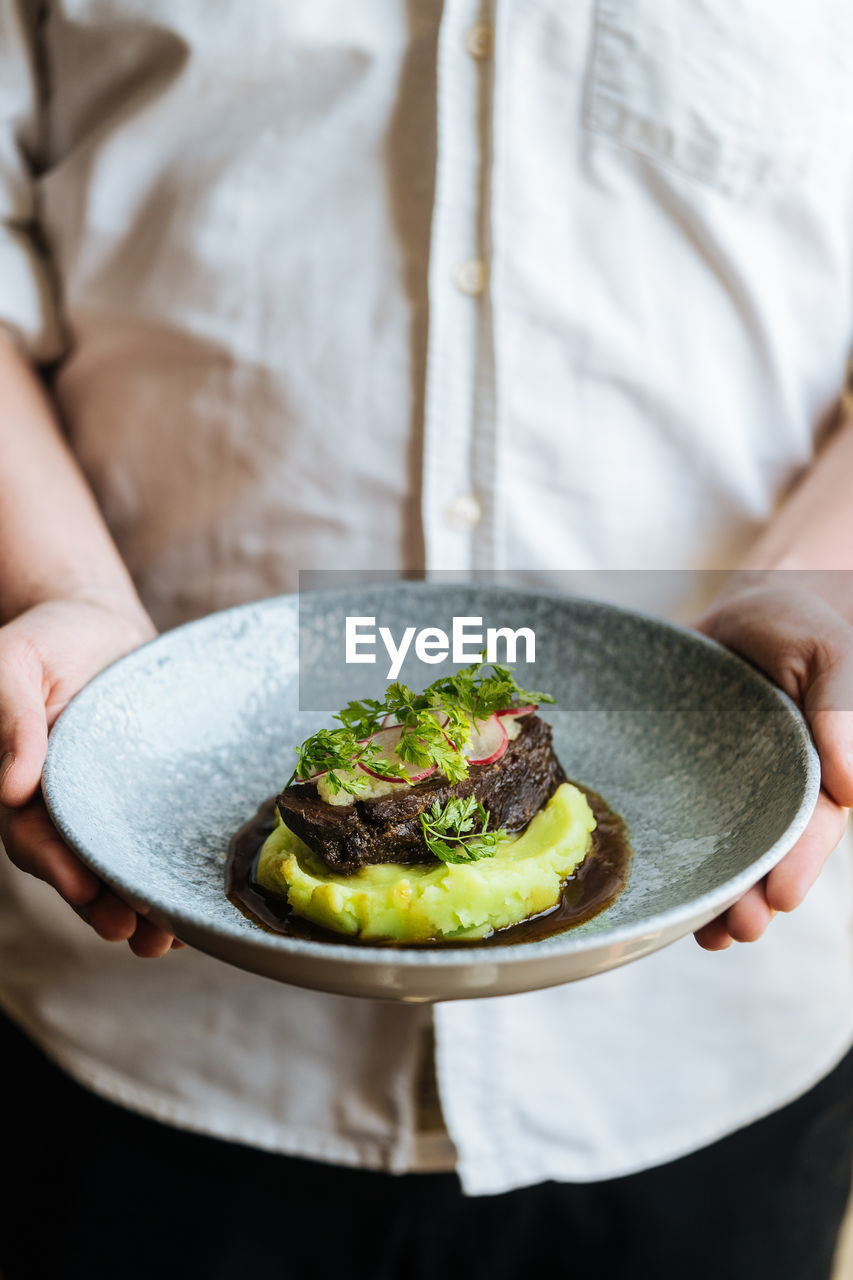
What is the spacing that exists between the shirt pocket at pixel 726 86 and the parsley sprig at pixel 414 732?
88 centimetres

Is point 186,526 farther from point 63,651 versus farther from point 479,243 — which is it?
point 479,243

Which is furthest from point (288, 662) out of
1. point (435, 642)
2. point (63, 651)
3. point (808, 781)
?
point (808, 781)

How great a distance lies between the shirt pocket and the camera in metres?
1.59

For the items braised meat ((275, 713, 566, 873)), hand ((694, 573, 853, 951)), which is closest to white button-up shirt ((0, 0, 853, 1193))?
hand ((694, 573, 853, 951))

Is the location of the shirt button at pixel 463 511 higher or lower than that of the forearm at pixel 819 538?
lower

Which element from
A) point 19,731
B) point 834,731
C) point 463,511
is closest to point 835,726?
point 834,731

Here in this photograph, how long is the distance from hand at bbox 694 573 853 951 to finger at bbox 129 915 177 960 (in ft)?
1.99

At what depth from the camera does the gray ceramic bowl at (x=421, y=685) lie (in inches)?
38.1

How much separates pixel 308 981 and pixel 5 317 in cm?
137

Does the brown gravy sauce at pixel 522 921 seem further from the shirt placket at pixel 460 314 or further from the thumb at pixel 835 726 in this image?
the shirt placket at pixel 460 314

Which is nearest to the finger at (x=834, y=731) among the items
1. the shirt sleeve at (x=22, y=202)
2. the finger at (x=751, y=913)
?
the finger at (x=751, y=913)

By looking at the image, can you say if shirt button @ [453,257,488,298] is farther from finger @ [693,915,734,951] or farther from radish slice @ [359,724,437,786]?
finger @ [693,915,734,951]

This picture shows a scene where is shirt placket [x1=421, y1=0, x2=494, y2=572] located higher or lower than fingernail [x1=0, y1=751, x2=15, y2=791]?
higher

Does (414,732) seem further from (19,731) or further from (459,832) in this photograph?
(19,731)
